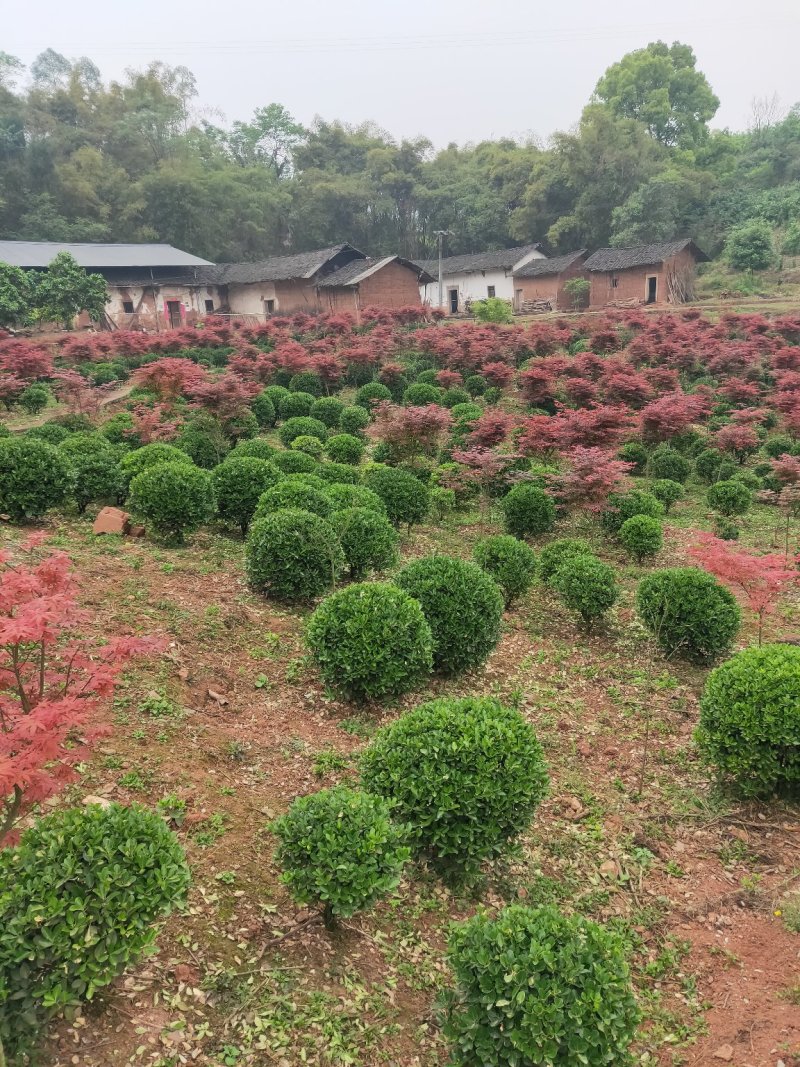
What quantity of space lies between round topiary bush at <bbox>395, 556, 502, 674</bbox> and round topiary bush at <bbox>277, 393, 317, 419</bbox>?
10945 millimetres

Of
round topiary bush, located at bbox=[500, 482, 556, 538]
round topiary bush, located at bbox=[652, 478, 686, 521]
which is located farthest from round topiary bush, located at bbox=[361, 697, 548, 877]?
round topiary bush, located at bbox=[652, 478, 686, 521]

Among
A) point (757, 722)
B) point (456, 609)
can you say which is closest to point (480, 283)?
point (456, 609)

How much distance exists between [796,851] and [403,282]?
34949 mm

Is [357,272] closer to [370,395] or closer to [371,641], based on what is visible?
[370,395]

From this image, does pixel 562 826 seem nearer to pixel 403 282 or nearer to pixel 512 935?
pixel 512 935

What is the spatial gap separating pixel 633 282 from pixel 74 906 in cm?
3683

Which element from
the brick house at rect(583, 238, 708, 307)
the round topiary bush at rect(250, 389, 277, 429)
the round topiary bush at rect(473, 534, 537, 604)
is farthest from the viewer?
the brick house at rect(583, 238, 708, 307)

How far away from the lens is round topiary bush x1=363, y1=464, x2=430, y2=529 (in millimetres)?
9359

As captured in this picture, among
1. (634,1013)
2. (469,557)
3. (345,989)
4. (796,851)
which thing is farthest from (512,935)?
(469,557)

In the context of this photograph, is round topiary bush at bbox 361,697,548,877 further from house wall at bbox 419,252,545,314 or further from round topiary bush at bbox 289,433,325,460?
house wall at bbox 419,252,545,314

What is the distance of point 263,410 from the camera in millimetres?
15688

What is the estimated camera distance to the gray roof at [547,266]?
36.9 meters

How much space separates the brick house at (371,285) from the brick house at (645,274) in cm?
881

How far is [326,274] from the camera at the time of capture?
3653cm
